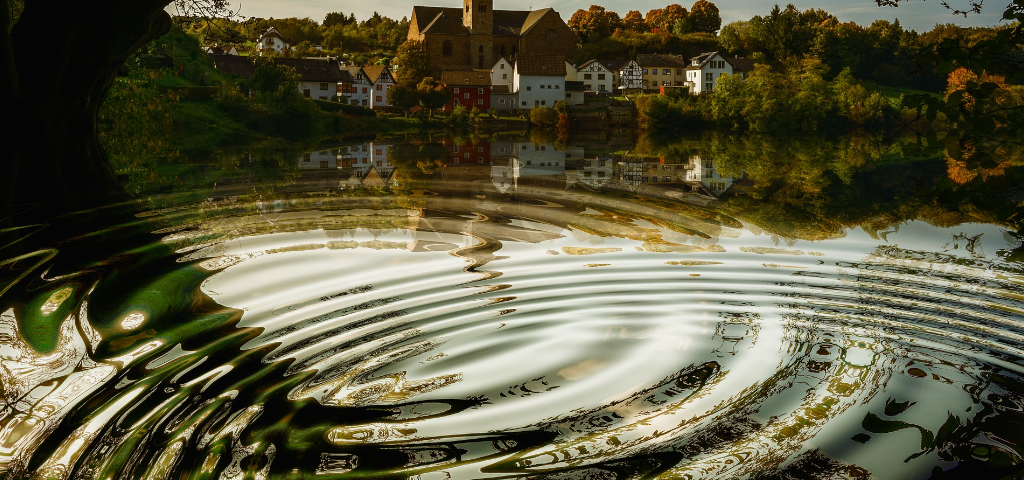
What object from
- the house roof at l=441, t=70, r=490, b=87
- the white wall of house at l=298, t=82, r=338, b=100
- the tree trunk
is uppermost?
the house roof at l=441, t=70, r=490, b=87

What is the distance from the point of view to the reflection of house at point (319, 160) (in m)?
20.5

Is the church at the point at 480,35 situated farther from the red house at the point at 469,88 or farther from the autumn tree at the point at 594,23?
the autumn tree at the point at 594,23

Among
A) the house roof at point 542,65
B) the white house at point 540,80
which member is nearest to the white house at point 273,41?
the house roof at point 542,65

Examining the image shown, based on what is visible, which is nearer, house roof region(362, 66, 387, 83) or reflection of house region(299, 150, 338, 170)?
reflection of house region(299, 150, 338, 170)

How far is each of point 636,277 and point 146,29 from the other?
8.88 m

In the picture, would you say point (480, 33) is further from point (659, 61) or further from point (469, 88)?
point (659, 61)

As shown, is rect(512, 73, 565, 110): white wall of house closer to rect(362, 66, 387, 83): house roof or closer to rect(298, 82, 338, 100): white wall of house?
rect(362, 66, 387, 83): house roof

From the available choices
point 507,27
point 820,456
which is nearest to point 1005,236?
point 820,456

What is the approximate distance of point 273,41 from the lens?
95750 mm

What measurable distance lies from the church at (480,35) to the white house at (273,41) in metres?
19.6

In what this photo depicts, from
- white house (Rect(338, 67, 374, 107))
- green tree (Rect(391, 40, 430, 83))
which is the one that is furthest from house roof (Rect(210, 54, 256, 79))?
green tree (Rect(391, 40, 430, 83))

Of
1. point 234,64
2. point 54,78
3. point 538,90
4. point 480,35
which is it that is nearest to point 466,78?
point 538,90

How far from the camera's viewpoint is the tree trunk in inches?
438

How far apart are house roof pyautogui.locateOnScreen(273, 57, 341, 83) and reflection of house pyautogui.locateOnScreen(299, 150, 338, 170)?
43.4m
